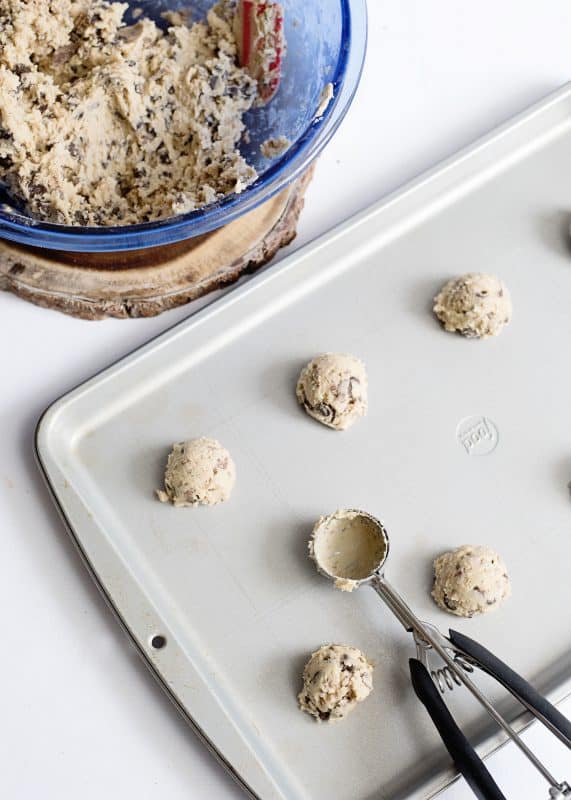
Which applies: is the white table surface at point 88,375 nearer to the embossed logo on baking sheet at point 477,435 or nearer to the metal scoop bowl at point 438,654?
the metal scoop bowl at point 438,654

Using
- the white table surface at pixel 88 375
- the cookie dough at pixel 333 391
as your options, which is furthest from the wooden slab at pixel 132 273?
the cookie dough at pixel 333 391

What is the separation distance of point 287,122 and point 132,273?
22cm

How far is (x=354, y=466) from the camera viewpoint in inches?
33.2

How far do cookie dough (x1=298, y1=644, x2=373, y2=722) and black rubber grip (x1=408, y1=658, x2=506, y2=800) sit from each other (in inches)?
1.8

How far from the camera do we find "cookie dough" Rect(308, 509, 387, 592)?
80cm

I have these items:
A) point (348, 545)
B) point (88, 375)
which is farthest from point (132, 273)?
point (348, 545)

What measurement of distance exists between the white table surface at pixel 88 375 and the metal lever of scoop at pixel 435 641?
10cm

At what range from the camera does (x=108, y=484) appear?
2.72 ft

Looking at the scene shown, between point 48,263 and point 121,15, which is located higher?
point 121,15

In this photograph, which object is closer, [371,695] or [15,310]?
[371,695]

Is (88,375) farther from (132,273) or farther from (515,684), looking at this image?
(515,684)

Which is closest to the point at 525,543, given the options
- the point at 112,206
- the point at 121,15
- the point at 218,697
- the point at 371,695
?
the point at 371,695

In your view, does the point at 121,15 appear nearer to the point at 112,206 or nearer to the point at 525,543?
the point at 112,206

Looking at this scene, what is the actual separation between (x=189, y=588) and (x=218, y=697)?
0.33ft
